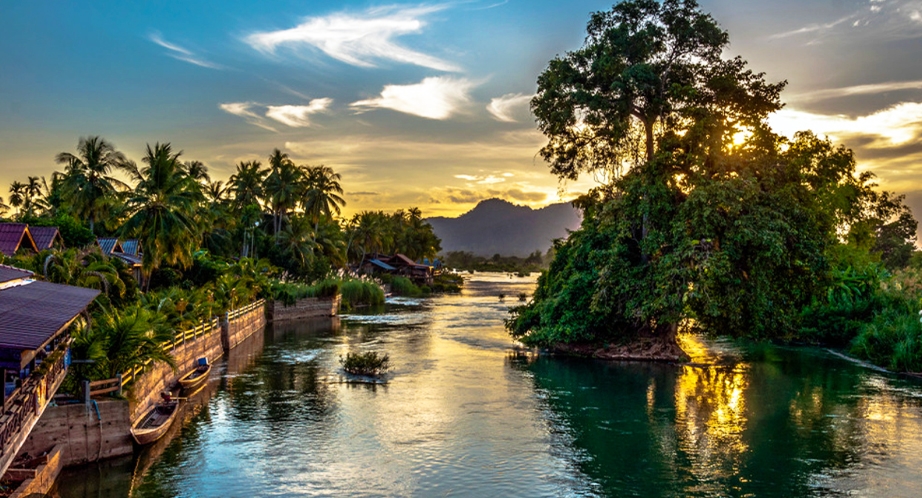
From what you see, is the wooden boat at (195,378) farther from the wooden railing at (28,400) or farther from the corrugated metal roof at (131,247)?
the corrugated metal roof at (131,247)

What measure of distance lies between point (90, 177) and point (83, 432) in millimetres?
42637

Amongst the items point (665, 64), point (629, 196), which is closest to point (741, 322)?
point (629, 196)

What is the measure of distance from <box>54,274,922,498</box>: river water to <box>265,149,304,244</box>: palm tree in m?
41.8

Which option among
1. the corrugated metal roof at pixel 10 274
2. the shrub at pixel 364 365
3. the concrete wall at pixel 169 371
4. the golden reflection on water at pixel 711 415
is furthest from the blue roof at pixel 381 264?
the corrugated metal roof at pixel 10 274

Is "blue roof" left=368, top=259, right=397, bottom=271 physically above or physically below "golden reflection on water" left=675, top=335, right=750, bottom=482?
above

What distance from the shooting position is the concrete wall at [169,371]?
19433 mm

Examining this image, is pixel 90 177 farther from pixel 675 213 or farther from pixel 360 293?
pixel 675 213

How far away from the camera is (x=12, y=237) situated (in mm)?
31625

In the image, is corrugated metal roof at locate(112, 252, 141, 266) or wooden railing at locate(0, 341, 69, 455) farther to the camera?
corrugated metal roof at locate(112, 252, 141, 266)

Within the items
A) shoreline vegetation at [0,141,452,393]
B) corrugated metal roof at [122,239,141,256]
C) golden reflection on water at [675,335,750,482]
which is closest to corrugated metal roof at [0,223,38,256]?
shoreline vegetation at [0,141,452,393]

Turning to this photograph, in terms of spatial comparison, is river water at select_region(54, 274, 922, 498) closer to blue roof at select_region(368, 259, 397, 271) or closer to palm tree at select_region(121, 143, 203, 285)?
palm tree at select_region(121, 143, 203, 285)

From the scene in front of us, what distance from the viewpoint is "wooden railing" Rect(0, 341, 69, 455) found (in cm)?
1059

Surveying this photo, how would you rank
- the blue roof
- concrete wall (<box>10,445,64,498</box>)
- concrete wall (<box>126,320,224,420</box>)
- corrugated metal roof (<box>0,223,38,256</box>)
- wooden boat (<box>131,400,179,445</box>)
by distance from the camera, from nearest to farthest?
concrete wall (<box>10,445,64,498</box>) < wooden boat (<box>131,400,179,445</box>) < concrete wall (<box>126,320,224,420</box>) < corrugated metal roof (<box>0,223,38,256</box>) < the blue roof

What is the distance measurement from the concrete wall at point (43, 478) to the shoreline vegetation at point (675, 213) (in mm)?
23994
